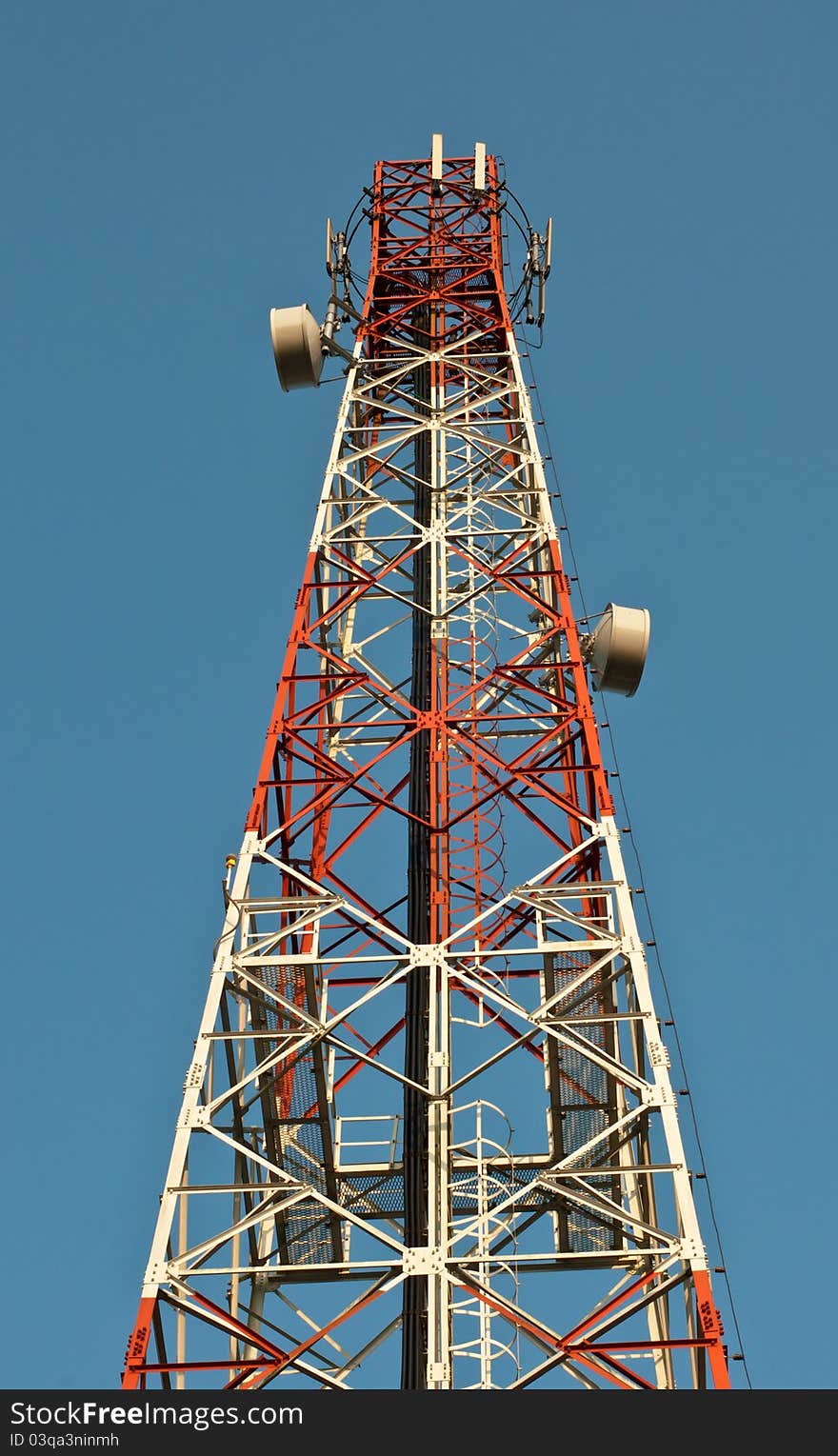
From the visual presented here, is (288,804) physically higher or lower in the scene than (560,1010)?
higher

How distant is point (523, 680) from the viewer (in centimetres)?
3491

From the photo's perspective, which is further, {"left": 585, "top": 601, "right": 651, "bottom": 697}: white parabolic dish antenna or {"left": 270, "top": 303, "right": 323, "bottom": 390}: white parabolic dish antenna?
{"left": 270, "top": 303, "right": 323, "bottom": 390}: white parabolic dish antenna

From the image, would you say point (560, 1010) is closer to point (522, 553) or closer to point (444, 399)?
point (522, 553)

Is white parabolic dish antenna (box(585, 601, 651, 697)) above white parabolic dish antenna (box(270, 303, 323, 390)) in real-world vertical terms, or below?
below

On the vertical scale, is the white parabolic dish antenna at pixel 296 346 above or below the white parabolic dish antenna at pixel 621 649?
above

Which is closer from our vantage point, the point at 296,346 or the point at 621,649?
the point at 621,649

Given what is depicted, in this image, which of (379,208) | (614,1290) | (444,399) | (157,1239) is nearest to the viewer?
(157,1239)

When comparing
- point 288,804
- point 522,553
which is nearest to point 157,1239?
point 288,804

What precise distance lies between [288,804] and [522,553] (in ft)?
24.6

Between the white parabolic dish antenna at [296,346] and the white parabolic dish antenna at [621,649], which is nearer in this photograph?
the white parabolic dish antenna at [621,649]

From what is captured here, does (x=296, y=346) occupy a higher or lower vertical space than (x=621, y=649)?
higher

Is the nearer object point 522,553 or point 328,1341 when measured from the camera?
point 328,1341
